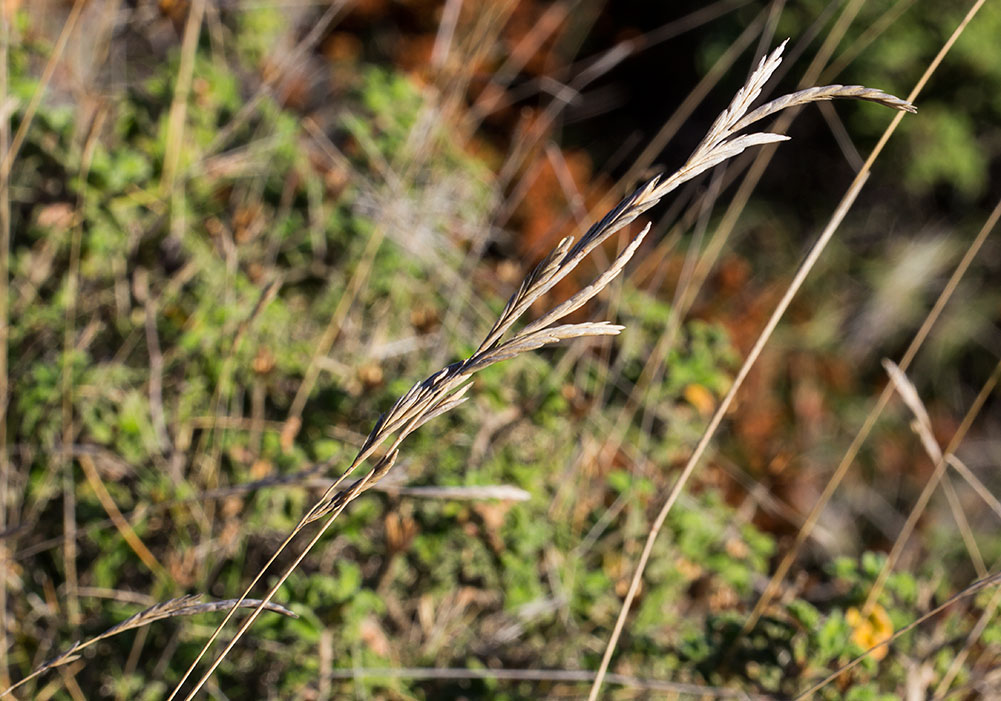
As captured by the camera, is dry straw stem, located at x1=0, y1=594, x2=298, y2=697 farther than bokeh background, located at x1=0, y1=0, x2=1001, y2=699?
No

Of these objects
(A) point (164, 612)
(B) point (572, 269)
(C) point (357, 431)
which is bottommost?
(C) point (357, 431)

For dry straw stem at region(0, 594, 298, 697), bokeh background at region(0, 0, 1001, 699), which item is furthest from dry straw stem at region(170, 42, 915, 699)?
bokeh background at region(0, 0, 1001, 699)

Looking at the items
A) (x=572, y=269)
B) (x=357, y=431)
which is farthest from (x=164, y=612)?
(x=357, y=431)

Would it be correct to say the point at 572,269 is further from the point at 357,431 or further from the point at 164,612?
the point at 357,431

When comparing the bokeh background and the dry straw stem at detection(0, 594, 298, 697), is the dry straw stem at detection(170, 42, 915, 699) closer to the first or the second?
the dry straw stem at detection(0, 594, 298, 697)

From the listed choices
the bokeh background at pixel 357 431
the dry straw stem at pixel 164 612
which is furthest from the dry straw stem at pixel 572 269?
the bokeh background at pixel 357 431

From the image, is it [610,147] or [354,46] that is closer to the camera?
[354,46]

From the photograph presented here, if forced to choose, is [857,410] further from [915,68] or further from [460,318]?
[460,318]

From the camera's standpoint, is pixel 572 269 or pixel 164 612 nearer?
pixel 572 269

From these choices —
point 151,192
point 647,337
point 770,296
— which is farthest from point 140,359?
point 770,296

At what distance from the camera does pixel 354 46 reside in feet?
15.0

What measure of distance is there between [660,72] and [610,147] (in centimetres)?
50

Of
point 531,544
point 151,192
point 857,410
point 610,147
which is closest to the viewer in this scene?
point 531,544

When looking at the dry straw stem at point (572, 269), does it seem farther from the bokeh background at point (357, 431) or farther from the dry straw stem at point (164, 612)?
the bokeh background at point (357, 431)
